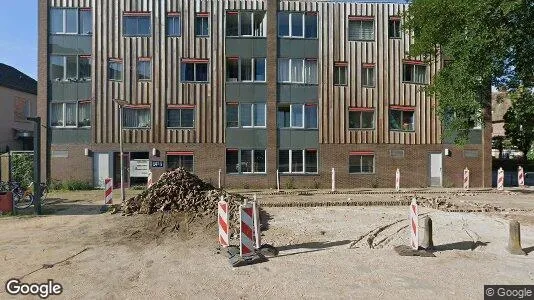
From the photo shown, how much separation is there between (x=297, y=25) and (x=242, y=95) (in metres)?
6.02

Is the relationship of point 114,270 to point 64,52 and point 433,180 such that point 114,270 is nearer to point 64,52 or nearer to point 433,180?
point 64,52

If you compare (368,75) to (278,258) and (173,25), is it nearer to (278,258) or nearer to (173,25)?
(173,25)

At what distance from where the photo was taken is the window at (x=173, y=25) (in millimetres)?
23859

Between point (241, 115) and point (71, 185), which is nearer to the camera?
point (71, 185)

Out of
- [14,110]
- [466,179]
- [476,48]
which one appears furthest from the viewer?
[14,110]

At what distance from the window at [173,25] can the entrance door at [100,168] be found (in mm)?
8943

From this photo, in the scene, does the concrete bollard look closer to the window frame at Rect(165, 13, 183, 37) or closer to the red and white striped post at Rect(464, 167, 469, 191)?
the red and white striped post at Rect(464, 167, 469, 191)

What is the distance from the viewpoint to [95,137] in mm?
23391

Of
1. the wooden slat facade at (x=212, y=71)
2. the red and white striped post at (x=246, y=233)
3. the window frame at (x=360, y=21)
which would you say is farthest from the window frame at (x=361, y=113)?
the red and white striped post at (x=246, y=233)

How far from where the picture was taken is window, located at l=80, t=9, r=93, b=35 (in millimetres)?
23547

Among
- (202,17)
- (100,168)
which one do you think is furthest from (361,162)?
(100,168)

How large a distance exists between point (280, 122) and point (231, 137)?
3394 mm

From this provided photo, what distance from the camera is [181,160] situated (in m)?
23.7

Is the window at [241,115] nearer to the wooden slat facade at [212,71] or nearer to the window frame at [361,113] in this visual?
the wooden slat facade at [212,71]
